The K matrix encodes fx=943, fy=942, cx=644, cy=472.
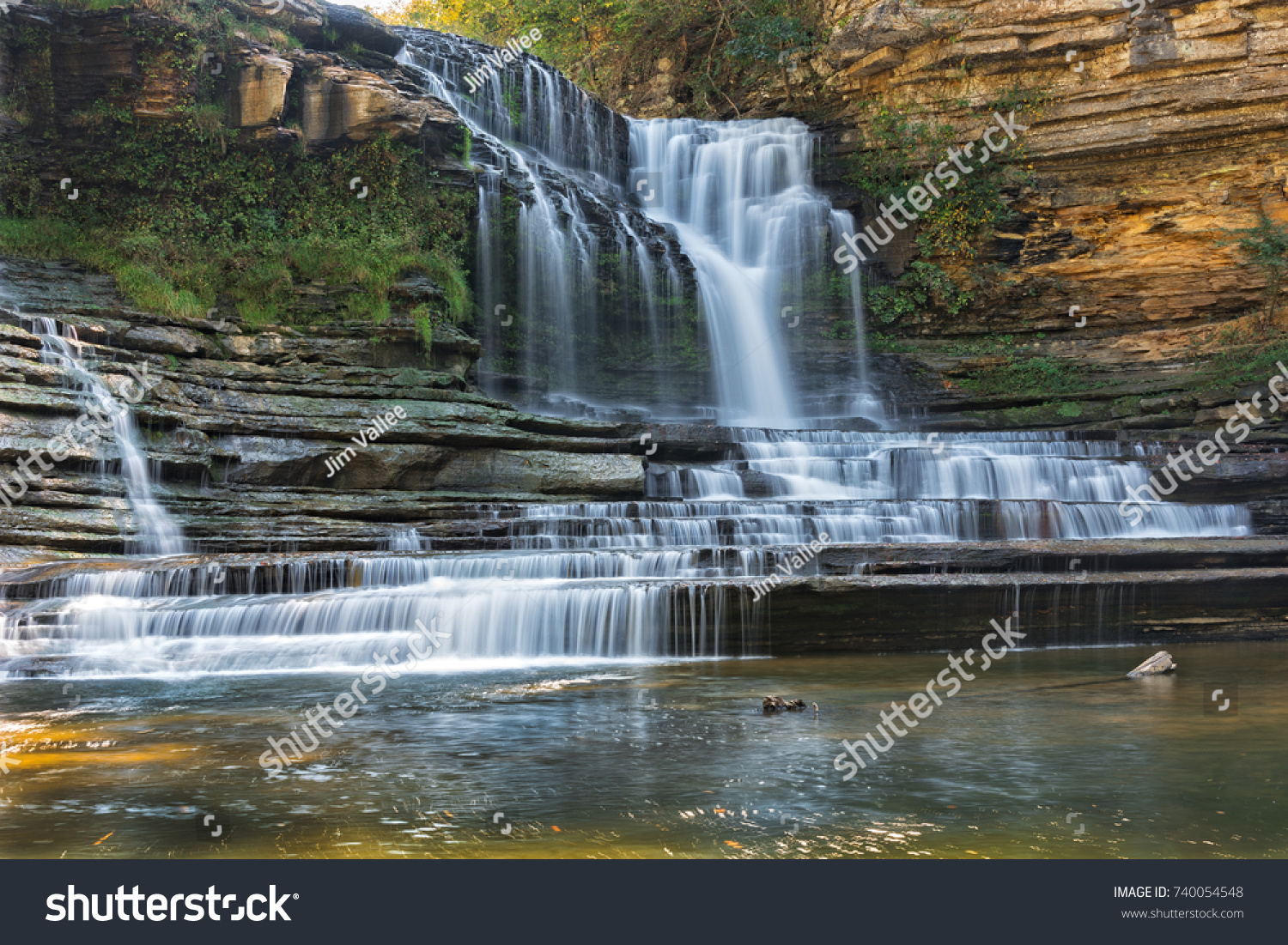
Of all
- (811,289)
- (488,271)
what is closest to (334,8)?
(488,271)

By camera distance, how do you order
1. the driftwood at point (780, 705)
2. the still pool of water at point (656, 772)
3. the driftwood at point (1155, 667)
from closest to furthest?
the still pool of water at point (656, 772) → the driftwood at point (780, 705) → the driftwood at point (1155, 667)

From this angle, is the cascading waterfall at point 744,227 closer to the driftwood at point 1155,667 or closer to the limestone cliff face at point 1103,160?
the limestone cliff face at point 1103,160

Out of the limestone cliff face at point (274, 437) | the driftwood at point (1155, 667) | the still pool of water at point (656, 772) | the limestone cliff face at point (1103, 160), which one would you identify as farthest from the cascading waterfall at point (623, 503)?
the driftwood at point (1155, 667)

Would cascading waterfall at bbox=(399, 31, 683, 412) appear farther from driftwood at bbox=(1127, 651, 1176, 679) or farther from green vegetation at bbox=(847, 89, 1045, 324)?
driftwood at bbox=(1127, 651, 1176, 679)

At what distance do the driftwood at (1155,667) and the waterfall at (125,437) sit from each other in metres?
9.85

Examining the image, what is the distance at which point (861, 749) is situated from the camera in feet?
15.5

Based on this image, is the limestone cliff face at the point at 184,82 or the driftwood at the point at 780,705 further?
the limestone cliff face at the point at 184,82

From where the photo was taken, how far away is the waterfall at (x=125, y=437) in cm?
1093

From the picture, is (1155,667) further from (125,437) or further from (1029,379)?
(1029,379)

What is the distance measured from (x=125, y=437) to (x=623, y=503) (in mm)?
6155

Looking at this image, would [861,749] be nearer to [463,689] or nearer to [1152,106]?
[463,689]

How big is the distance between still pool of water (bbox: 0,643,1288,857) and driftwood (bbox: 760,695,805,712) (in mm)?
126

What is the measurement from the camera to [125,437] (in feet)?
37.8

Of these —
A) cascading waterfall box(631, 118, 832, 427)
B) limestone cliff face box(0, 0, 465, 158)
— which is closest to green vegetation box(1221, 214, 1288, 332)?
cascading waterfall box(631, 118, 832, 427)
